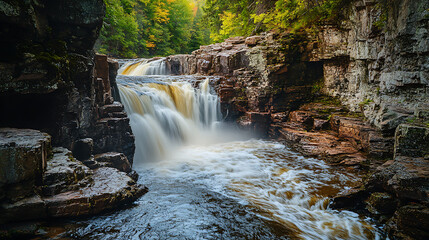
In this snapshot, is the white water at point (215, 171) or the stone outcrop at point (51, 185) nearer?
the stone outcrop at point (51, 185)

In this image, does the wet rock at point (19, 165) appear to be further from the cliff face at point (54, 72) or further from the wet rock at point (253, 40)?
the wet rock at point (253, 40)

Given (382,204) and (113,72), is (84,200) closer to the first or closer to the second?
(382,204)

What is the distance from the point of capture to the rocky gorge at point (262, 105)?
131 inches

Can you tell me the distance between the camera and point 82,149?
4.89 m

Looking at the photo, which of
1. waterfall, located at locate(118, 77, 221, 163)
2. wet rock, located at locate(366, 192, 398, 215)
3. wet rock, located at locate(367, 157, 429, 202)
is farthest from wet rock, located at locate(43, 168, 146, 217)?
wet rock, located at locate(367, 157, 429, 202)

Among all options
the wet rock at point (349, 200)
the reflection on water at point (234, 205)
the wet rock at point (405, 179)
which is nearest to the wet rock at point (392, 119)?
the reflection on water at point (234, 205)

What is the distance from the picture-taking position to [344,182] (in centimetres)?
562

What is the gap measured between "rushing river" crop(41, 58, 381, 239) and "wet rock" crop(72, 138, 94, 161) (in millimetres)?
1433

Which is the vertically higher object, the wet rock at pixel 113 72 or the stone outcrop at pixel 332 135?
the wet rock at pixel 113 72

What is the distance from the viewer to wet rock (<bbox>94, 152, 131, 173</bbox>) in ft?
16.8

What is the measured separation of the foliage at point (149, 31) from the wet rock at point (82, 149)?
45.0ft

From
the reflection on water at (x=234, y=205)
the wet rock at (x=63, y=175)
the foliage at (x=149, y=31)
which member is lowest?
the reflection on water at (x=234, y=205)

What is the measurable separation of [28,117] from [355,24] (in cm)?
1072

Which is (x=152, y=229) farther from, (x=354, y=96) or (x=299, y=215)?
(x=354, y=96)
